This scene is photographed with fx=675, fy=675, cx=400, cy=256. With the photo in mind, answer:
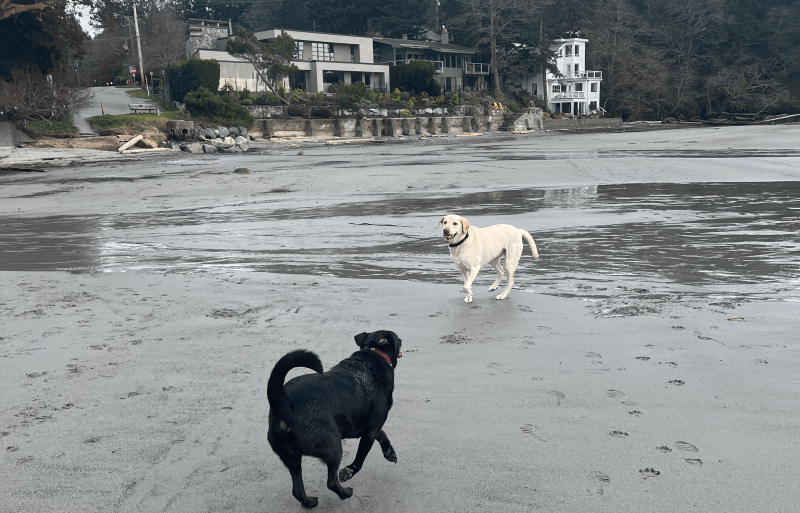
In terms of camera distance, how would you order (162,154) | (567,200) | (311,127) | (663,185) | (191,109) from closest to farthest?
(567,200), (663,185), (162,154), (191,109), (311,127)

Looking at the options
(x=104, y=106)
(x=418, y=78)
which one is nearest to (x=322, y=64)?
(x=418, y=78)

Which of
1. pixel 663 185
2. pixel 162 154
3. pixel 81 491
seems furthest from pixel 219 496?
pixel 162 154

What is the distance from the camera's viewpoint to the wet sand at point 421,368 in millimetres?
3637

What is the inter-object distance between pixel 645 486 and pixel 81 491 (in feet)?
9.81

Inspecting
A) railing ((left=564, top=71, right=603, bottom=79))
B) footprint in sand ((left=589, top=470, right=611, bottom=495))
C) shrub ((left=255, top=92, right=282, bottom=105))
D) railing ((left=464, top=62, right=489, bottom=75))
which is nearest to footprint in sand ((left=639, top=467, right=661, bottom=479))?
footprint in sand ((left=589, top=470, right=611, bottom=495))

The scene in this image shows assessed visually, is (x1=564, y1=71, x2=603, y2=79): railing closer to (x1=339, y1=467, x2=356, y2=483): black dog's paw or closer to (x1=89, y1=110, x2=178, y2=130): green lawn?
(x1=89, y1=110, x2=178, y2=130): green lawn

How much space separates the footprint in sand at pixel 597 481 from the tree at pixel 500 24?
77.0m

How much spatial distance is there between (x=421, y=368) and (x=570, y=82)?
8223 cm

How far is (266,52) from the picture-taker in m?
54.4

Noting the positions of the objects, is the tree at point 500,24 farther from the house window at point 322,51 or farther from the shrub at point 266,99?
the shrub at point 266,99

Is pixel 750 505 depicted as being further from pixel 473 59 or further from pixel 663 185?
pixel 473 59

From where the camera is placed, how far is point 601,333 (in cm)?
610

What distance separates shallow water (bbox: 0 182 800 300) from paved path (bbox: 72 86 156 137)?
94.7 feet

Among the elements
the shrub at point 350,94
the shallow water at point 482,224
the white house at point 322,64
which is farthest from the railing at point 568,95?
the shallow water at point 482,224
